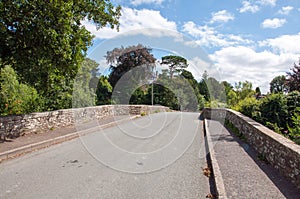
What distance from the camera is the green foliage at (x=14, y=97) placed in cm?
1151

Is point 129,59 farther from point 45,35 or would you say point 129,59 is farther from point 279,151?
point 279,151

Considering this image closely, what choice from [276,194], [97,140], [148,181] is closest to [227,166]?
[276,194]

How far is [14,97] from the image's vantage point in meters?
12.2

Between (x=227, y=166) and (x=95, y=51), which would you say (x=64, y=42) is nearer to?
(x=95, y=51)

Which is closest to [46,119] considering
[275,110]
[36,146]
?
[36,146]

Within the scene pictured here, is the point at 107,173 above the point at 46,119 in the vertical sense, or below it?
below

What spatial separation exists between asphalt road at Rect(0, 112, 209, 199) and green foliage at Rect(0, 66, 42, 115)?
5.19 metres

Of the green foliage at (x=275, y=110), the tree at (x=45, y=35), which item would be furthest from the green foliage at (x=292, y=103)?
the tree at (x=45, y=35)

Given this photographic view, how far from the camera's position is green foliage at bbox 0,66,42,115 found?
11.5m

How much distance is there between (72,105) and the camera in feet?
62.0

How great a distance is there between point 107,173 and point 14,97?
942cm

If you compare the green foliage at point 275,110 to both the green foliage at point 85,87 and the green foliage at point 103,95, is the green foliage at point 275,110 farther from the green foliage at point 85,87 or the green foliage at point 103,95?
the green foliage at point 103,95

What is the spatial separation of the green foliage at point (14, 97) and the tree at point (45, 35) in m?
2.55

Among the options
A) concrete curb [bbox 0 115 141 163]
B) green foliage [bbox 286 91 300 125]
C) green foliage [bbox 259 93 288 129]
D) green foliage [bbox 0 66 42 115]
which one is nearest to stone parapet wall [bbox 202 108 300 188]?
green foliage [bbox 259 93 288 129]
